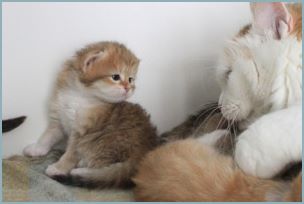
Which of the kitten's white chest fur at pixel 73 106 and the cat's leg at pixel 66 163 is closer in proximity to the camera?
the cat's leg at pixel 66 163

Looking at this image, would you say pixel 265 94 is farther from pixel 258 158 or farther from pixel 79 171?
pixel 79 171

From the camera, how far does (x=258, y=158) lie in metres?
1.04

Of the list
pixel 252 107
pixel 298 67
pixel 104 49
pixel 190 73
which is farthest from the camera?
pixel 190 73

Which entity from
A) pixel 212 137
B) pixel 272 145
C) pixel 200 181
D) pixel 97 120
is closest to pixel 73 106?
pixel 97 120

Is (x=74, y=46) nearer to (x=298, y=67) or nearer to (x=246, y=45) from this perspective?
(x=246, y=45)

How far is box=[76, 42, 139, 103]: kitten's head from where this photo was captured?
4.84ft

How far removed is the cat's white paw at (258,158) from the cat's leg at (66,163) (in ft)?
2.04

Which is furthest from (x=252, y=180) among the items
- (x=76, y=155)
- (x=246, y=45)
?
(x=76, y=155)

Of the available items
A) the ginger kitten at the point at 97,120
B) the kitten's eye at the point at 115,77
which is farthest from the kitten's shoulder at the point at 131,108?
the kitten's eye at the point at 115,77

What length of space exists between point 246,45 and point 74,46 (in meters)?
0.70

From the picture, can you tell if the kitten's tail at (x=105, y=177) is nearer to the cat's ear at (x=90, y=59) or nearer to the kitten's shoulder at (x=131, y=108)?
the kitten's shoulder at (x=131, y=108)

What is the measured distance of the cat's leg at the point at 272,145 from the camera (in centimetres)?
101

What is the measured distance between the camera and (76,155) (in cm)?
147

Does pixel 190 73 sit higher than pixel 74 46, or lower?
lower
